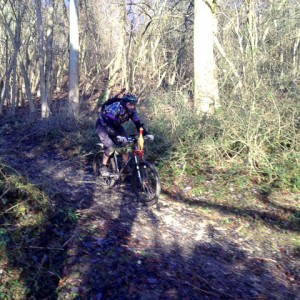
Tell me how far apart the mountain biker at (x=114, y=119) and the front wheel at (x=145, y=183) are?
53 centimetres

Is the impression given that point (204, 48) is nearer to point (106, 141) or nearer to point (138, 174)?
point (106, 141)

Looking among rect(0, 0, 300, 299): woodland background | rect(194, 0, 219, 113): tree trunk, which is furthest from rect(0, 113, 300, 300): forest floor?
rect(194, 0, 219, 113): tree trunk

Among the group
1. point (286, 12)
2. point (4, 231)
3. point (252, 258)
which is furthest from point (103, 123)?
point (286, 12)

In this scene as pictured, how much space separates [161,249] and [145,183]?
1.86 metres

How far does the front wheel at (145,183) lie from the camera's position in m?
6.69

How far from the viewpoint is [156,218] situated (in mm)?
6270

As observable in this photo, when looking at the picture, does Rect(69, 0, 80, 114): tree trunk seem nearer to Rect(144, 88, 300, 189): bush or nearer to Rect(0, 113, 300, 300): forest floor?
Rect(144, 88, 300, 189): bush

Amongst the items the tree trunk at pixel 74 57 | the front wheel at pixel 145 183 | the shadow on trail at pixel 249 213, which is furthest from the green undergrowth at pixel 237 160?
the tree trunk at pixel 74 57

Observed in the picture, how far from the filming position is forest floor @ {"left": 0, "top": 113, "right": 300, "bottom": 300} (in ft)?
13.5

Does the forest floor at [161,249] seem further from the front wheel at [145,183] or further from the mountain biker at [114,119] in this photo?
the mountain biker at [114,119]

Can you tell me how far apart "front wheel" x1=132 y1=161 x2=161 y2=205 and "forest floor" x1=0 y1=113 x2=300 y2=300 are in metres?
0.17

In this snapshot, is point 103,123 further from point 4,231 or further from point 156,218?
point 4,231

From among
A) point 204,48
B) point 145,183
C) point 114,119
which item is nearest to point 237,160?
point 145,183

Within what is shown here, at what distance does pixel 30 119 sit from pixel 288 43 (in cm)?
834
